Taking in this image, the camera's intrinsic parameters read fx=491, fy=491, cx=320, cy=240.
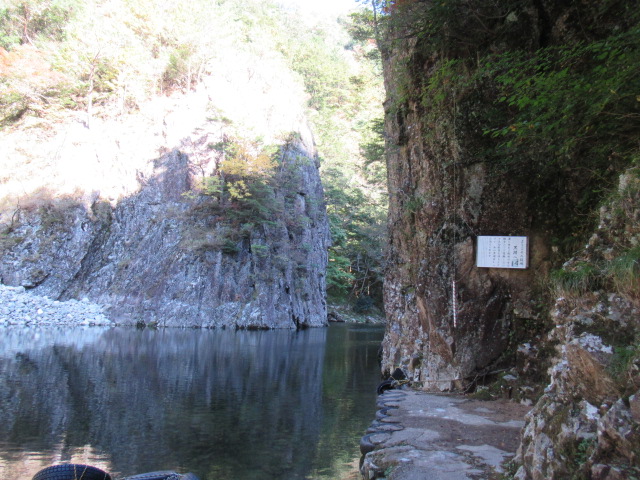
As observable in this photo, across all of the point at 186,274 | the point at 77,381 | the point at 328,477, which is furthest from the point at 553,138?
the point at 186,274

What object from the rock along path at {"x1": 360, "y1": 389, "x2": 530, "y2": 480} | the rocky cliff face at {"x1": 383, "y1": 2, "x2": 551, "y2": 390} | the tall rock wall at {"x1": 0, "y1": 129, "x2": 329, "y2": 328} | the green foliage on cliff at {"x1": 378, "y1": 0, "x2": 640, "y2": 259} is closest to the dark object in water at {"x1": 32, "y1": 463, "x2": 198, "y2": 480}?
the rock along path at {"x1": 360, "y1": 389, "x2": 530, "y2": 480}

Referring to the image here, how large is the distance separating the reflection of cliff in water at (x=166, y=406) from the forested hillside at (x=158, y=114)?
39.4 feet

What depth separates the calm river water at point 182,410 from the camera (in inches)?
216

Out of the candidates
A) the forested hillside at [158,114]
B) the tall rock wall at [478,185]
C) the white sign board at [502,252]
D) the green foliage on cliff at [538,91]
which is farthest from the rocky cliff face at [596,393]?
the forested hillside at [158,114]

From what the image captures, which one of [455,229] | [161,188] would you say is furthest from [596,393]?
[161,188]

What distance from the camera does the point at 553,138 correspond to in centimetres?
553

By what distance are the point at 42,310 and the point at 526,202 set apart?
21.1 meters

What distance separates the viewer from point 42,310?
21.2m

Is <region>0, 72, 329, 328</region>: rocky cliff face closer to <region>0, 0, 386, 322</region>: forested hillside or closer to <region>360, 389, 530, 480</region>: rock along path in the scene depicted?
<region>0, 0, 386, 322</region>: forested hillside

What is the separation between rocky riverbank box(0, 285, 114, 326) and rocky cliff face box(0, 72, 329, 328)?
66cm

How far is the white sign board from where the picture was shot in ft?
21.2

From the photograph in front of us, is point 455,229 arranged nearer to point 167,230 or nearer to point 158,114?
point 167,230

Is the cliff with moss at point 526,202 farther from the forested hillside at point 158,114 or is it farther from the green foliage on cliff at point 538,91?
the forested hillside at point 158,114

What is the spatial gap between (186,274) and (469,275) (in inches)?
757
